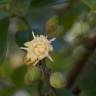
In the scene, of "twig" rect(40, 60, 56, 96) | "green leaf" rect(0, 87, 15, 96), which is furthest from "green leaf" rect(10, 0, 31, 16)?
"green leaf" rect(0, 87, 15, 96)

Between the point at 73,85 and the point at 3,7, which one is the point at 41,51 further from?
the point at 73,85

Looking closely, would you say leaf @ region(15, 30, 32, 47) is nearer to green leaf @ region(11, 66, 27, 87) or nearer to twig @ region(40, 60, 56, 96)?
twig @ region(40, 60, 56, 96)

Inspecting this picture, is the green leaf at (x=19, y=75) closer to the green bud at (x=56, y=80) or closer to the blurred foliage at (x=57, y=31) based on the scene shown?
the blurred foliage at (x=57, y=31)

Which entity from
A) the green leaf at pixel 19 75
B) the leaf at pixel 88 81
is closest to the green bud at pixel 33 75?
the leaf at pixel 88 81

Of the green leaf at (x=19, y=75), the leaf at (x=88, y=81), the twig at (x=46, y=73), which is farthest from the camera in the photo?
the green leaf at (x=19, y=75)

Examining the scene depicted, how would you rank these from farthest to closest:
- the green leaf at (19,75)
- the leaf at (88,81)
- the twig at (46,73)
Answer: the green leaf at (19,75) → the leaf at (88,81) → the twig at (46,73)

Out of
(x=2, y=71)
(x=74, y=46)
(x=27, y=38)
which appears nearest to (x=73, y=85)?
(x=74, y=46)
